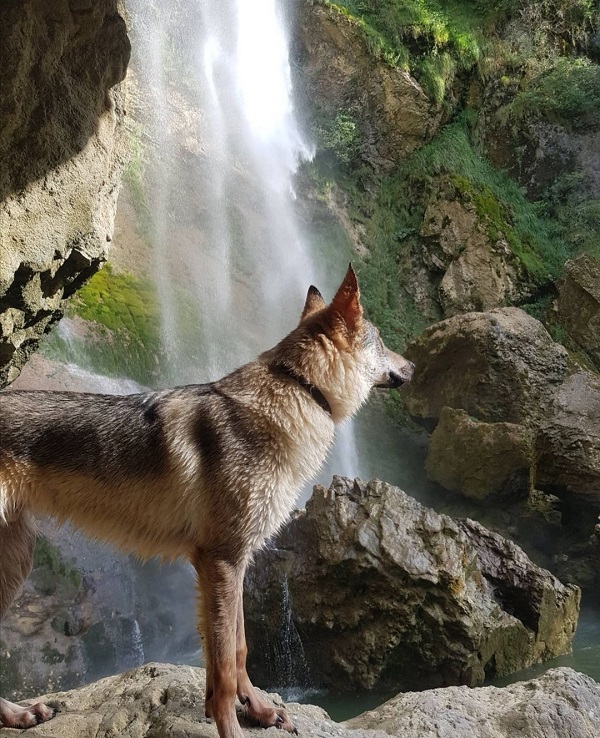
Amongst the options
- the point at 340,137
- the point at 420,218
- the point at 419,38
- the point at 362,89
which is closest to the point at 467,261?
the point at 420,218

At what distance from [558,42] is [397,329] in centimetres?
998

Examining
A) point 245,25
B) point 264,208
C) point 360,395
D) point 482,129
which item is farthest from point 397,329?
point 360,395

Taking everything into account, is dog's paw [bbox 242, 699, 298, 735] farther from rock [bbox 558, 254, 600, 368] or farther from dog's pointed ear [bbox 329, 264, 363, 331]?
rock [bbox 558, 254, 600, 368]

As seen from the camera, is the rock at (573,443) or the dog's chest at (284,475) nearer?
the dog's chest at (284,475)

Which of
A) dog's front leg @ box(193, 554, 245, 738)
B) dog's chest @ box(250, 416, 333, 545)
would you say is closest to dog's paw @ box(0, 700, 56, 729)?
dog's front leg @ box(193, 554, 245, 738)

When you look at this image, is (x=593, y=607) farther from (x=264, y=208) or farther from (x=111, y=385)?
(x=264, y=208)

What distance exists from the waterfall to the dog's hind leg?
8.68m

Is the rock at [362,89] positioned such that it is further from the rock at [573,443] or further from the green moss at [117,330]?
the rock at [573,443]

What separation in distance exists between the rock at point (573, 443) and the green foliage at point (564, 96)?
30.4ft

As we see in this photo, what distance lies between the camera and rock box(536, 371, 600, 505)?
10125 millimetres

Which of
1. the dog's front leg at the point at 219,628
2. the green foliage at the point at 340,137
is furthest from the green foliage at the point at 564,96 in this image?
the dog's front leg at the point at 219,628

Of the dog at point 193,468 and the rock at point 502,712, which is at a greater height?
the dog at point 193,468

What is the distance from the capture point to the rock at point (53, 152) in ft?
14.1

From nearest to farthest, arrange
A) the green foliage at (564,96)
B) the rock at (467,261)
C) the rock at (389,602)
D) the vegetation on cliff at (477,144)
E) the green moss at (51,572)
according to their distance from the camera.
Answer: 1. the rock at (389,602)
2. the green moss at (51,572)
3. the rock at (467,261)
4. the vegetation on cliff at (477,144)
5. the green foliage at (564,96)
